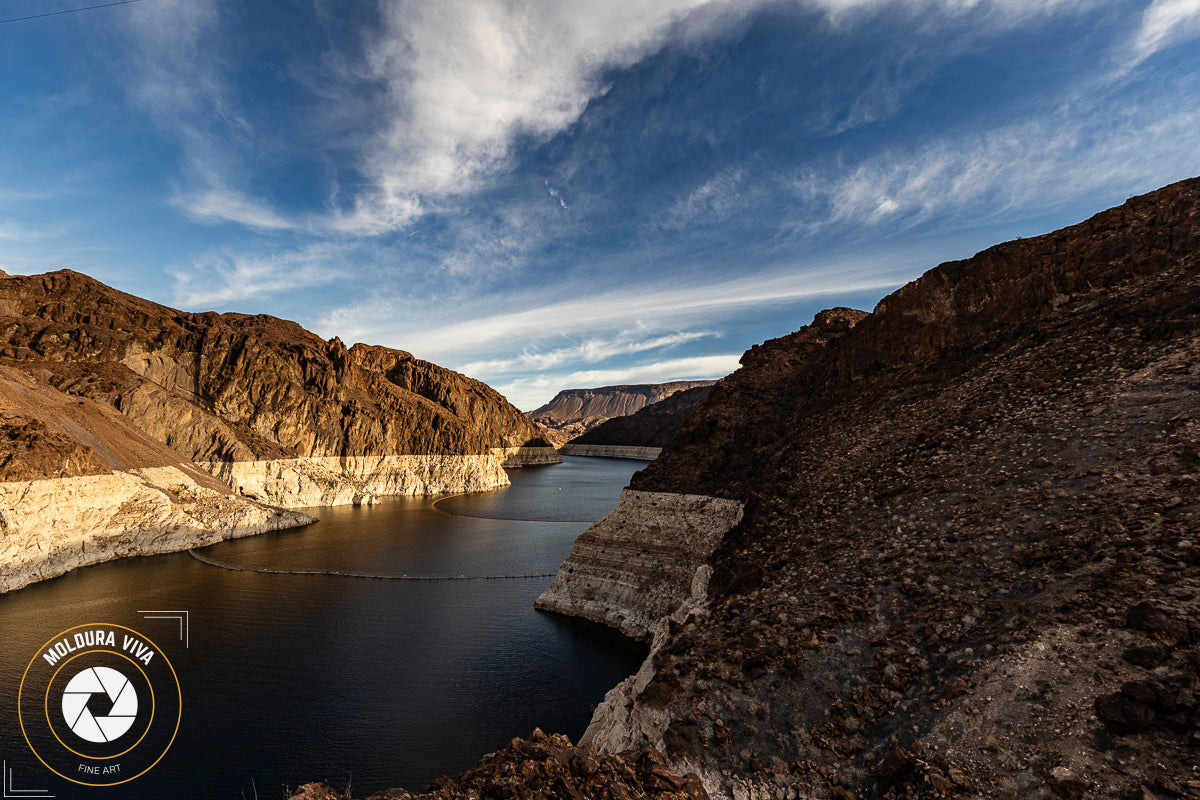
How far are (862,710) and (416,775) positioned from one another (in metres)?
13.4

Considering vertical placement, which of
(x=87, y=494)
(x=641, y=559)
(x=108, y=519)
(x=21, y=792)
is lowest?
(x=21, y=792)

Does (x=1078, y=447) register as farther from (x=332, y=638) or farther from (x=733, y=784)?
(x=332, y=638)

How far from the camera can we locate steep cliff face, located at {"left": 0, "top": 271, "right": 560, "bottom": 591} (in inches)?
1521

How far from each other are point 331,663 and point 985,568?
26.0 meters

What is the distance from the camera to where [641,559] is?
27.4 m

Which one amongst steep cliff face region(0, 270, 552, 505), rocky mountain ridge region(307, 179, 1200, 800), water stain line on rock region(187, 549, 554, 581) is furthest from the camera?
steep cliff face region(0, 270, 552, 505)

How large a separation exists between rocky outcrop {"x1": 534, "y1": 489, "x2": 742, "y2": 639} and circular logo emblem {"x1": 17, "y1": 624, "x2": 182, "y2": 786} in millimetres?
17990

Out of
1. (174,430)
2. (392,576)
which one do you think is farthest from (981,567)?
(174,430)

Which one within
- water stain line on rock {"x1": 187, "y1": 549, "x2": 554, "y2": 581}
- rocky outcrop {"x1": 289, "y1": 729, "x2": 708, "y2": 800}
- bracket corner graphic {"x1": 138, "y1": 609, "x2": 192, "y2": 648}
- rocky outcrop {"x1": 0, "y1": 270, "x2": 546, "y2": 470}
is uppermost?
rocky outcrop {"x1": 0, "y1": 270, "x2": 546, "y2": 470}

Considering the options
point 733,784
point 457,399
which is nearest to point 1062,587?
point 733,784

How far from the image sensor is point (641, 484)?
29875 mm

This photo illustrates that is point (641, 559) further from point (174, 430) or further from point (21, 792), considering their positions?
point (174, 430)

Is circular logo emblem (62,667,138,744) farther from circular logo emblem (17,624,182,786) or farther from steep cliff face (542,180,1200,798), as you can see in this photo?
steep cliff face (542,180,1200,798)

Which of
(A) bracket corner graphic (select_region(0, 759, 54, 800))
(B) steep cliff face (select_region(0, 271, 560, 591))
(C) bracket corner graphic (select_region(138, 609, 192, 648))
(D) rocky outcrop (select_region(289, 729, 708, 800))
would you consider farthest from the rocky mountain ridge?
(B) steep cliff face (select_region(0, 271, 560, 591))
